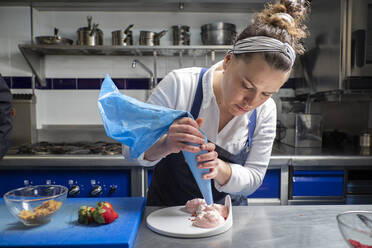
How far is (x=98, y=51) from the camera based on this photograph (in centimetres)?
243

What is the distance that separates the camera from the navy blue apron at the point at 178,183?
128cm

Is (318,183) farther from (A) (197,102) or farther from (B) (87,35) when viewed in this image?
(B) (87,35)

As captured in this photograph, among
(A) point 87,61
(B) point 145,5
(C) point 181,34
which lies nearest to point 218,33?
(C) point 181,34

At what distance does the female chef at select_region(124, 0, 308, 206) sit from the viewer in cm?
93

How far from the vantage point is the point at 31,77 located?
2.54m

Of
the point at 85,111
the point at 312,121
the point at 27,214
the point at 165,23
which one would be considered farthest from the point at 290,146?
the point at 27,214

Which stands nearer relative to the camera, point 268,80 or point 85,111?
point 268,80

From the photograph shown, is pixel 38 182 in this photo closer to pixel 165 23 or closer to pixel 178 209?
pixel 178 209

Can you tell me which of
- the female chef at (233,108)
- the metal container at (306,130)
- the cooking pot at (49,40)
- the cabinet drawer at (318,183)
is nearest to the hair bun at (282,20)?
the female chef at (233,108)

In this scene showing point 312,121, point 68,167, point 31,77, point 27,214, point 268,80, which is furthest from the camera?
point 31,77

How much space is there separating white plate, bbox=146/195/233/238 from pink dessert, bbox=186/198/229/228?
0.01 m

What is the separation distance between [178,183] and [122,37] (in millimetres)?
1500

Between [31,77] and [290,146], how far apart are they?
85.0 inches

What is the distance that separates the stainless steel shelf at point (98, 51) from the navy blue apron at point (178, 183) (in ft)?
3.59
